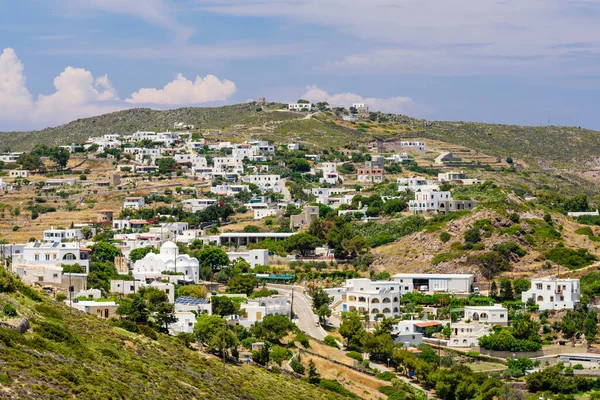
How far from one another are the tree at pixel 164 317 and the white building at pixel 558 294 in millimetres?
25951

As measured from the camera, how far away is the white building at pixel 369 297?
226ft

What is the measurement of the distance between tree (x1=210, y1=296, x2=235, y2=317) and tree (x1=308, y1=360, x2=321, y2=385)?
6.63 m

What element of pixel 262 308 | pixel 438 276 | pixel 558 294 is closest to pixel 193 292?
pixel 262 308

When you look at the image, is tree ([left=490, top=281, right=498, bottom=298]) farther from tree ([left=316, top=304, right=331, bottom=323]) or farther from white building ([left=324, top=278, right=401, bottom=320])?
tree ([left=316, top=304, right=331, bottom=323])

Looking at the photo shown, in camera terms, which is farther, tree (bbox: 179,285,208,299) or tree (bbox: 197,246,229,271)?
tree (bbox: 197,246,229,271)

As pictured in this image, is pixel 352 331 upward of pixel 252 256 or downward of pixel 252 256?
downward

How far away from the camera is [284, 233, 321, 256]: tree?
8225 cm

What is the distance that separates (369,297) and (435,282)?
25.3ft

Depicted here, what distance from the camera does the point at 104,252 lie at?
74688 mm

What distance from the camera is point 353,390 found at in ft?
176

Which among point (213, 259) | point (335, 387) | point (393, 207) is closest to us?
point (335, 387)

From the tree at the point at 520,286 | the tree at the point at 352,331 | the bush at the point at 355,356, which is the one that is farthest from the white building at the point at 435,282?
the bush at the point at 355,356

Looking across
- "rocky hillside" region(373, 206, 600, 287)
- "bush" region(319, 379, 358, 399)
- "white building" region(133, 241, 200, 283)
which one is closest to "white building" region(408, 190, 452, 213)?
"rocky hillside" region(373, 206, 600, 287)

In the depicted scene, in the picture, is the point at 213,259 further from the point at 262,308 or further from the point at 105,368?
the point at 105,368
